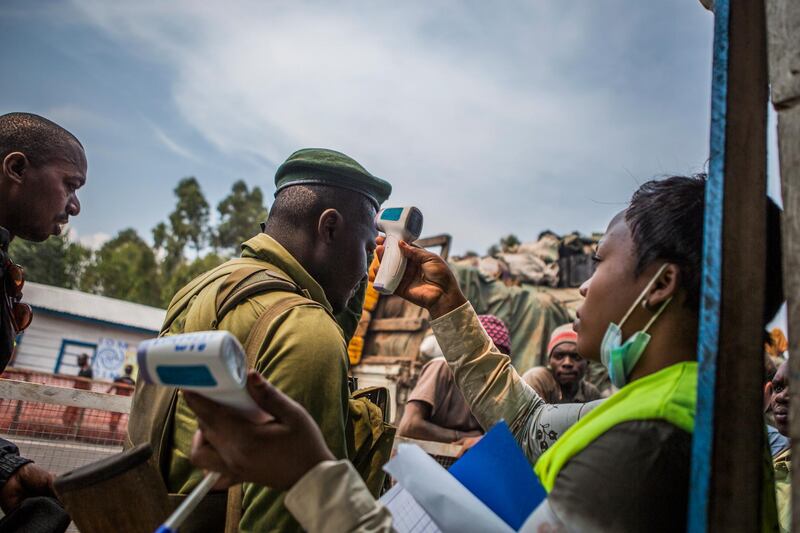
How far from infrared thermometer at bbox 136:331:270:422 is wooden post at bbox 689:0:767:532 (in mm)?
785

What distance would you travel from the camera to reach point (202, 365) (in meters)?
0.85

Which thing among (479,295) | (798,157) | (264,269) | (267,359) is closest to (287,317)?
(267,359)

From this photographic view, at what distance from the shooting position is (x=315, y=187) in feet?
7.47

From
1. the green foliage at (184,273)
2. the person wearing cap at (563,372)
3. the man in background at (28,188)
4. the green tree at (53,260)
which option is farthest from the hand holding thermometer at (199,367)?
the green tree at (53,260)

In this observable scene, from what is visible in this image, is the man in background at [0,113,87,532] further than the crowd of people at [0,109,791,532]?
Yes

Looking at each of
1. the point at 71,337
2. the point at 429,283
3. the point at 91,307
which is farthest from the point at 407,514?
the point at 91,307

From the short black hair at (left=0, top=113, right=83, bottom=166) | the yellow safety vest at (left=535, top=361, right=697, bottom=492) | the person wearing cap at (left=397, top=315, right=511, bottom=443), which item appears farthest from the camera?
the person wearing cap at (left=397, top=315, right=511, bottom=443)

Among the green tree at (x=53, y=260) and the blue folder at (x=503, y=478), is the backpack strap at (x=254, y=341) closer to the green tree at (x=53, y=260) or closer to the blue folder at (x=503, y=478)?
the blue folder at (x=503, y=478)

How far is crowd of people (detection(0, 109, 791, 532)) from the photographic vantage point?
98 cm

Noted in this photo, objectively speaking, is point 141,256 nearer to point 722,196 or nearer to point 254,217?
point 254,217

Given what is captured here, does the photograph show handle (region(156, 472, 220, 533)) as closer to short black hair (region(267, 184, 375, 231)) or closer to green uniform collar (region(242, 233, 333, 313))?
green uniform collar (region(242, 233, 333, 313))

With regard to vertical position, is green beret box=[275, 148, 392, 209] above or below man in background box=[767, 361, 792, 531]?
above

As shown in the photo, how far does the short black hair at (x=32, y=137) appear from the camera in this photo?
271 centimetres

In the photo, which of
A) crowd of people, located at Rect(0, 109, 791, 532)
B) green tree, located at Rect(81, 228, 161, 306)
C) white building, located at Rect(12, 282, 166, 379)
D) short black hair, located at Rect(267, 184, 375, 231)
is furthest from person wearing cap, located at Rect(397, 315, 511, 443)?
green tree, located at Rect(81, 228, 161, 306)
